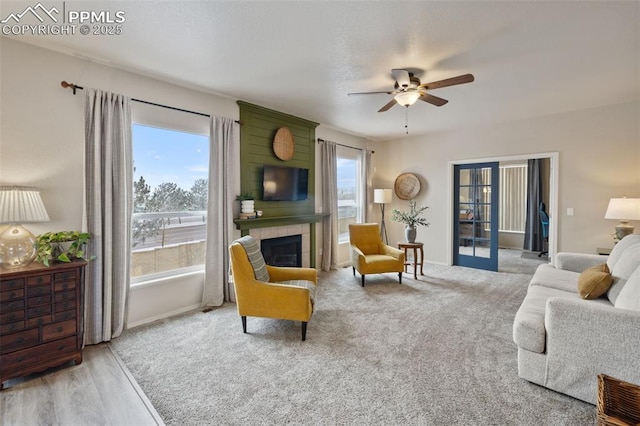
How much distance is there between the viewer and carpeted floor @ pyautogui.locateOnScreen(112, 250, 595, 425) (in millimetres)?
1862

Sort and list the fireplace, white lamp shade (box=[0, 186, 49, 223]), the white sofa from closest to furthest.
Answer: the white sofa
white lamp shade (box=[0, 186, 49, 223])
the fireplace

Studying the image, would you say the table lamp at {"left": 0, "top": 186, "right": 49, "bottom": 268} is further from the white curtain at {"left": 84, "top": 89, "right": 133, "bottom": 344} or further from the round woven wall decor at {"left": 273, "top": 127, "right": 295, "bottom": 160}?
the round woven wall decor at {"left": 273, "top": 127, "right": 295, "bottom": 160}

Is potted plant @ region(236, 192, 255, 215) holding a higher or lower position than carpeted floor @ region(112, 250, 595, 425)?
higher

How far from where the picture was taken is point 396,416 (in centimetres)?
182

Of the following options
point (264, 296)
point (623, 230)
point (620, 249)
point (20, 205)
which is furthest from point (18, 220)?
point (623, 230)

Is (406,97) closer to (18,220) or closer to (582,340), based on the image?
(582,340)

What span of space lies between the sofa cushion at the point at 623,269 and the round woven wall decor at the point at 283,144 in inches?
157

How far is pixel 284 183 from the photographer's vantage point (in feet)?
15.2

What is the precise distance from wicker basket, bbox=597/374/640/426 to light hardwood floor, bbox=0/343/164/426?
7.84 ft

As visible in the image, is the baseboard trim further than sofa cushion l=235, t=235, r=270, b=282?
Yes

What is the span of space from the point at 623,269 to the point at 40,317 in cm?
464

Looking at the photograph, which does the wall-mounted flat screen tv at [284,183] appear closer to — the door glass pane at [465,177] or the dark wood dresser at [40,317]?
the dark wood dresser at [40,317]

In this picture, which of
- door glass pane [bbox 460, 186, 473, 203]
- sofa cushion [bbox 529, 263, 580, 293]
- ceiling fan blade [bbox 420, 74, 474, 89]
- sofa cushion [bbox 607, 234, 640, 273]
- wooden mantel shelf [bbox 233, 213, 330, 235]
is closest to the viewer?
ceiling fan blade [bbox 420, 74, 474, 89]

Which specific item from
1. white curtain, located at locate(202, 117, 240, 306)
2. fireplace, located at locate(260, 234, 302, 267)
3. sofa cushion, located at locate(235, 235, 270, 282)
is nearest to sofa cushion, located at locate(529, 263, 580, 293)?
sofa cushion, located at locate(235, 235, 270, 282)
